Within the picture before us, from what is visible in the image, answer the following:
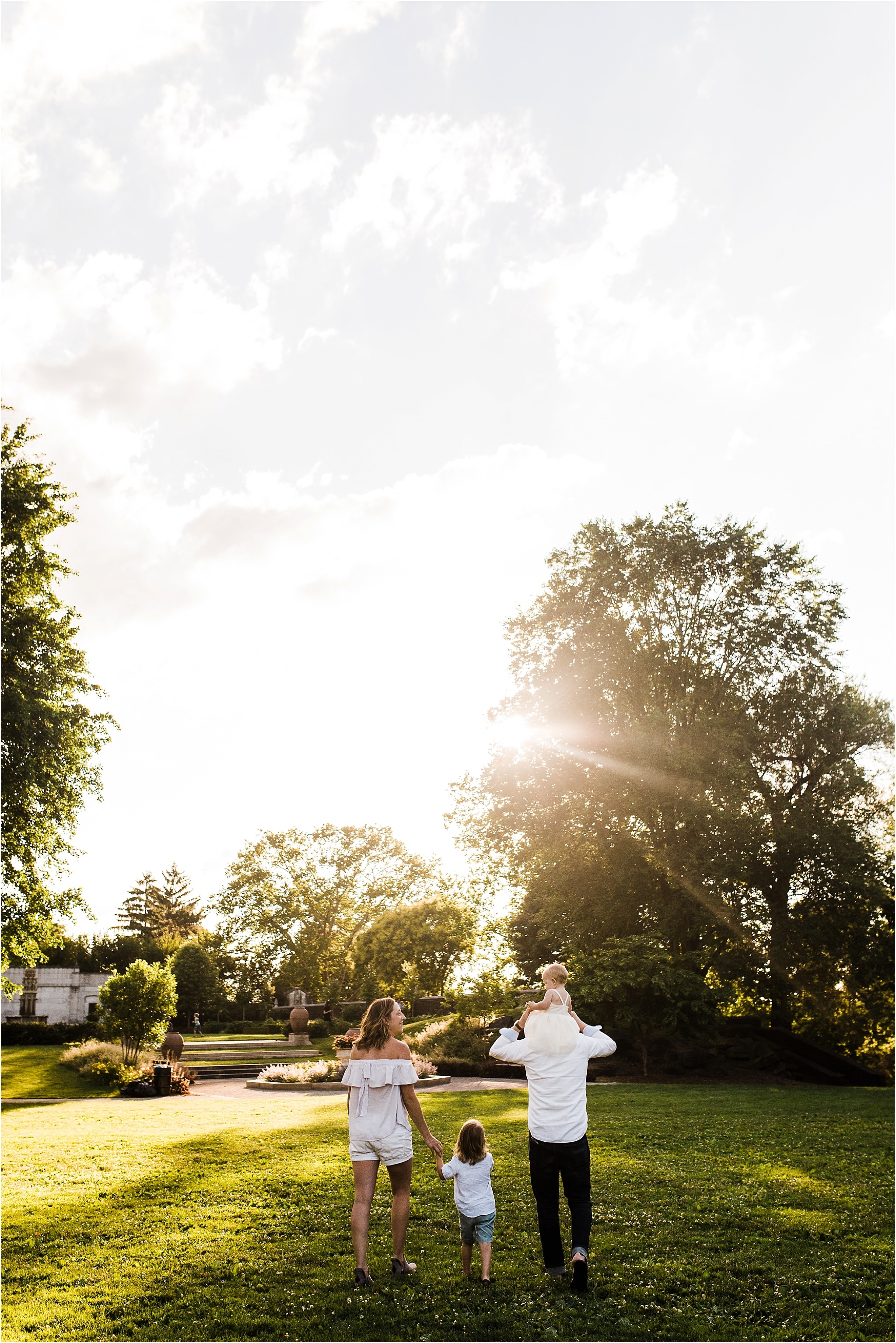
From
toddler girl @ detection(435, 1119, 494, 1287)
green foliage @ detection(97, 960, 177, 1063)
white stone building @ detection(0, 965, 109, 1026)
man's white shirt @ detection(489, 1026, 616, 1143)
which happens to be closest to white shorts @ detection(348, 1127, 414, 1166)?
toddler girl @ detection(435, 1119, 494, 1287)

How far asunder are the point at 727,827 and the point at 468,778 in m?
10.5

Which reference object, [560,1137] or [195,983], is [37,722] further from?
[195,983]

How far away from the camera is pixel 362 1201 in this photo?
14.7ft

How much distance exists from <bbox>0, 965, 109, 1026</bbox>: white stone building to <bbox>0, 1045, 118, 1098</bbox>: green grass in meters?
14.8

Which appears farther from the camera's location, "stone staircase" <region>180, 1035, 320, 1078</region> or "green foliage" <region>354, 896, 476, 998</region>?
"stone staircase" <region>180, 1035, 320, 1078</region>

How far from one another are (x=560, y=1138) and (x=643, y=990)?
2052cm

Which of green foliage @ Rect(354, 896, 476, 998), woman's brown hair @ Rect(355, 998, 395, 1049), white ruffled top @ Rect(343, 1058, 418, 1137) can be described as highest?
woman's brown hair @ Rect(355, 998, 395, 1049)

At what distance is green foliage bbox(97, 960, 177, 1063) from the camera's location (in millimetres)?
26500

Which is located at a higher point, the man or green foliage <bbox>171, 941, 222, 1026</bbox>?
the man

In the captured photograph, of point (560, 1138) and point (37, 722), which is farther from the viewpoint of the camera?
point (37, 722)

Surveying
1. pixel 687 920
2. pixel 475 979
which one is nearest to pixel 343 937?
pixel 687 920

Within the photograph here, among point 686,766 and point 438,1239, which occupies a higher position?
point 686,766

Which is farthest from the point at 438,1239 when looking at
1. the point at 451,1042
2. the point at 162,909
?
the point at 162,909

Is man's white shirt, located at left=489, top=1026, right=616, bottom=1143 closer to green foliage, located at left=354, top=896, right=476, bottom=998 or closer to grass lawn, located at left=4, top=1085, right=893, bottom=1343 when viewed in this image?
grass lawn, located at left=4, top=1085, right=893, bottom=1343
